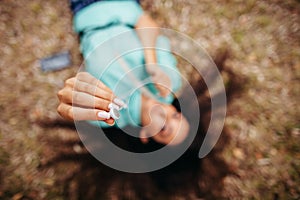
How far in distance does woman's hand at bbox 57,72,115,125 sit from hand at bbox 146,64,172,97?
0.81 metres

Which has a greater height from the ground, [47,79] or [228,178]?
[47,79]

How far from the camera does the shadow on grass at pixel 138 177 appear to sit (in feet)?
10.7

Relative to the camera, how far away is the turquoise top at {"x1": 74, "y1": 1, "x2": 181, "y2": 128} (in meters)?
2.99

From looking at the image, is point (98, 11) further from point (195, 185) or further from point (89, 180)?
point (195, 185)

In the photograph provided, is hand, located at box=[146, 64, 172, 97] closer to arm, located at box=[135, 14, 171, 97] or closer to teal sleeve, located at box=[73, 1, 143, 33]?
arm, located at box=[135, 14, 171, 97]

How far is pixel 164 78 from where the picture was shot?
9.95 ft

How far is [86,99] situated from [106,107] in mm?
203

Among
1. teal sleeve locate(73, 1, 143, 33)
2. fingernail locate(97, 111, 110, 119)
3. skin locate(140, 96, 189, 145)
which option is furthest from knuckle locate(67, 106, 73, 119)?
teal sleeve locate(73, 1, 143, 33)

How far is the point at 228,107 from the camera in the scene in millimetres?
3535

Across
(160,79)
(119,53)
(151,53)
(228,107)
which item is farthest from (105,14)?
(228,107)

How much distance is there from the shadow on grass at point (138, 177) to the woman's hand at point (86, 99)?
1.02m

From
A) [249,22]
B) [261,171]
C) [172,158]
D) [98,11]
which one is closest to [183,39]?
[249,22]

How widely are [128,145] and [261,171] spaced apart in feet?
5.69

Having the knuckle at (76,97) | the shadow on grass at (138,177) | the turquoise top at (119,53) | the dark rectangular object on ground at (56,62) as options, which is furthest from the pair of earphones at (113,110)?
the dark rectangular object on ground at (56,62)
